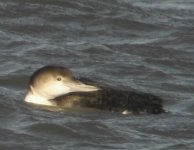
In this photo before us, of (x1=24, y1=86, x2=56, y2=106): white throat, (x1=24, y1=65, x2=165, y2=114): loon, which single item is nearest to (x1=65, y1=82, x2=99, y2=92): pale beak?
(x1=24, y1=65, x2=165, y2=114): loon

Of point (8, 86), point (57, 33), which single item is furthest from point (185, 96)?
point (57, 33)

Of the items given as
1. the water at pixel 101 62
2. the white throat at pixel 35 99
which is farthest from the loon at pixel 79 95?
the water at pixel 101 62

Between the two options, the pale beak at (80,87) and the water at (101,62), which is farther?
the pale beak at (80,87)

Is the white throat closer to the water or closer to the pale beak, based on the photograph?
the water

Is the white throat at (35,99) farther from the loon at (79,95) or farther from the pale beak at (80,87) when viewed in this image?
the pale beak at (80,87)

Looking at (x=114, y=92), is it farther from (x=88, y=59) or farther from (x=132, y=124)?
(x=88, y=59)

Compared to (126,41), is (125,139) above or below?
below
